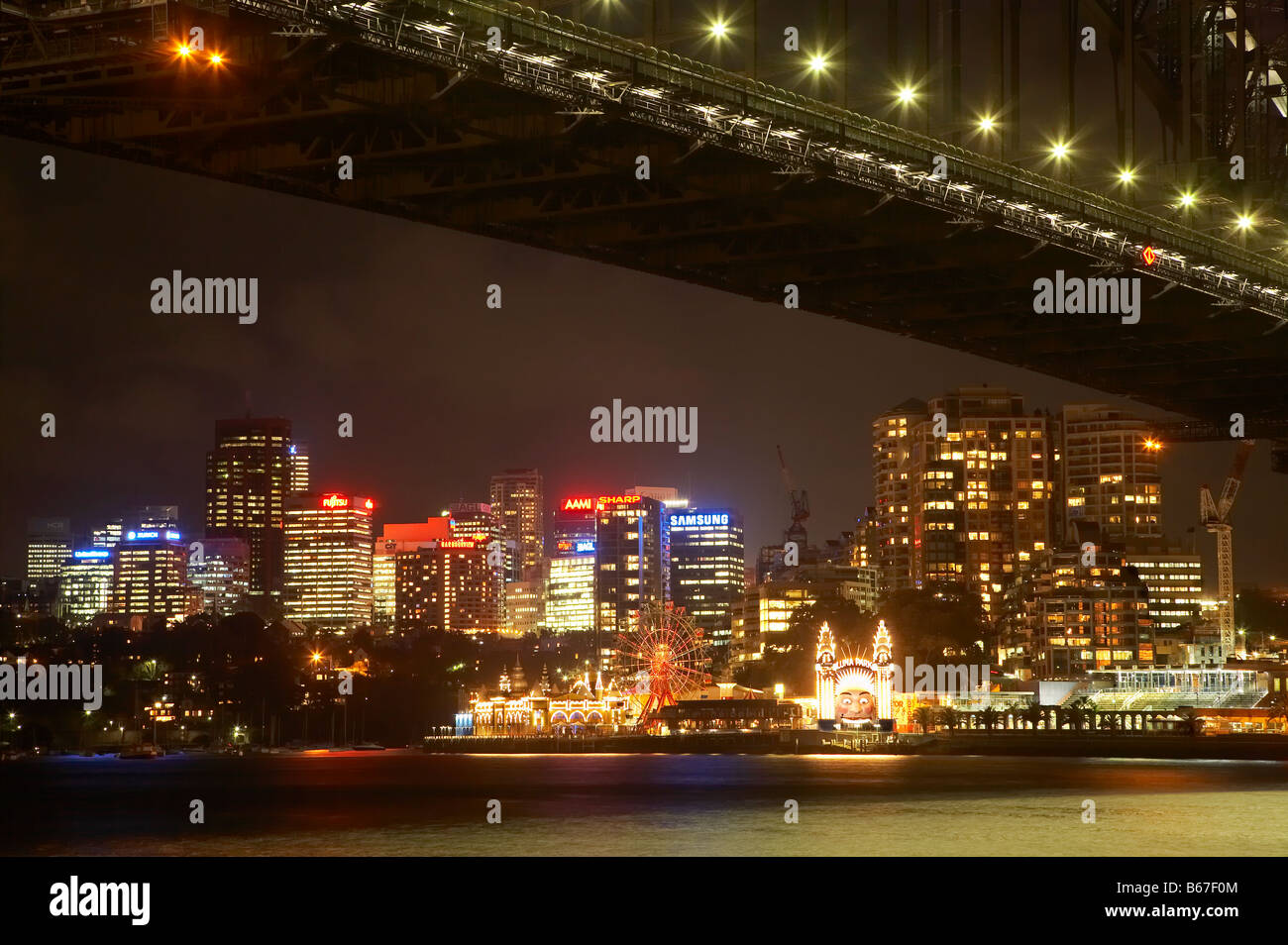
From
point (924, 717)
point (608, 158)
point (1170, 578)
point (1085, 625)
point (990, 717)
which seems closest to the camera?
point (608, 158)

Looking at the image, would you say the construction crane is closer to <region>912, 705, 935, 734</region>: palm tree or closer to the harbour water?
<region>912, 705, 935, 734</region>: palm tree

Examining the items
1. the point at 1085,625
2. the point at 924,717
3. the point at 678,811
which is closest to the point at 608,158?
the point at 678,811

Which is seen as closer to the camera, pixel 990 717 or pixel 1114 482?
pixel 990 717

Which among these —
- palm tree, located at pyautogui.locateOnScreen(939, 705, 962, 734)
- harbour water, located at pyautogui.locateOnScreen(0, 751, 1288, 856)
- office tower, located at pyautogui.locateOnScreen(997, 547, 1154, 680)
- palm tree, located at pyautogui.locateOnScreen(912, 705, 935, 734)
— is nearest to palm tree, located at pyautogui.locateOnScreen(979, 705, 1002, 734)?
palm tree, located at pyautogui.locateOnScreen(939, 705, 962, 734)

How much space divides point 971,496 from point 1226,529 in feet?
106

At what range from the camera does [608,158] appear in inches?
1181

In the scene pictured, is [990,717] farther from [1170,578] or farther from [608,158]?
[608,158]

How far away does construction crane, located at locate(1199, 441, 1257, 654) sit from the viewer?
14162 centimetres

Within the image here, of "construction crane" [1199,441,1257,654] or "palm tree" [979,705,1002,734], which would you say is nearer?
"palm tree" [979,705,1002,734]

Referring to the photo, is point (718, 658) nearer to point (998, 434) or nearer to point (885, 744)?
point (998, 434)

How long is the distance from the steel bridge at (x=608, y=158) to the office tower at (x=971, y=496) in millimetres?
131054

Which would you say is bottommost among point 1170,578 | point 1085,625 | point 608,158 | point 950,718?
point 950,718

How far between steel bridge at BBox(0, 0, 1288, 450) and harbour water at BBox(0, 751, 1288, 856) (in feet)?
35.6

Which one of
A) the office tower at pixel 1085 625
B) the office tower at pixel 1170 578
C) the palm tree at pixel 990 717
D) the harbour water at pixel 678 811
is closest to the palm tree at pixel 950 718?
the palm tree at pixel 990 717
